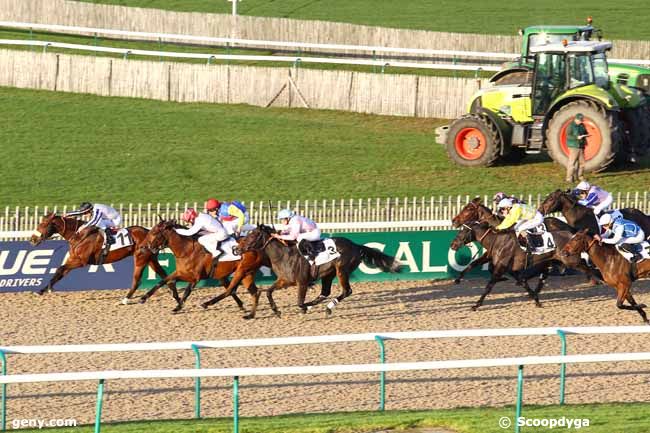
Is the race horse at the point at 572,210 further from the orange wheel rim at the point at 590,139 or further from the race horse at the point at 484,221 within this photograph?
the orange wheel rim at the point at 590,139

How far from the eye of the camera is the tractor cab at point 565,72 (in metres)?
24.3

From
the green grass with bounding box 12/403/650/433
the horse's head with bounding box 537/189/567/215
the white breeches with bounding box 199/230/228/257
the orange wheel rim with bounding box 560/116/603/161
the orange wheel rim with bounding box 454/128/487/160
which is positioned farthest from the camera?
the orange wheel rim with bounding box 454/128/487/160

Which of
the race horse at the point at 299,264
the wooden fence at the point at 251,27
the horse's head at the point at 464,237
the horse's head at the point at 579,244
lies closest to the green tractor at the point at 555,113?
the horse's head at the point at 464,237

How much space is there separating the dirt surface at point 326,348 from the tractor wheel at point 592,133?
5000mm

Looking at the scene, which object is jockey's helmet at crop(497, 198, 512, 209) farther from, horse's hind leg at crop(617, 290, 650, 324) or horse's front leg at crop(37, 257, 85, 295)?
horse's front leg at crop(37, 257, 85, 295)

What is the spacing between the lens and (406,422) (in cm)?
1138

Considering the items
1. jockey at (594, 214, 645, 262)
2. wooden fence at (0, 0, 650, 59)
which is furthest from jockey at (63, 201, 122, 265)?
wooden fence at (0, 0, 650, 59)

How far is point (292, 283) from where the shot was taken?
669 inches

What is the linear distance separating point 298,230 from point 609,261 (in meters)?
3.80

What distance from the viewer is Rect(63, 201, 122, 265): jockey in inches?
709

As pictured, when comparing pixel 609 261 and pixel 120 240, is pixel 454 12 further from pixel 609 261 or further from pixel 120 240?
pixel 609 261

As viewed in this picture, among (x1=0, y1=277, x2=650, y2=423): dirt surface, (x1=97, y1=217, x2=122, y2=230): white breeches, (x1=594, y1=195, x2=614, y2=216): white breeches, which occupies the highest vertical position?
(x1=594, y1=195, x2=614, y2=216): white breeches

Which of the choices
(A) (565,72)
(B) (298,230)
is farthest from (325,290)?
(A) (565,72)

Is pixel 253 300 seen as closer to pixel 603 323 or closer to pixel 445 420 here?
pixel 603 323
